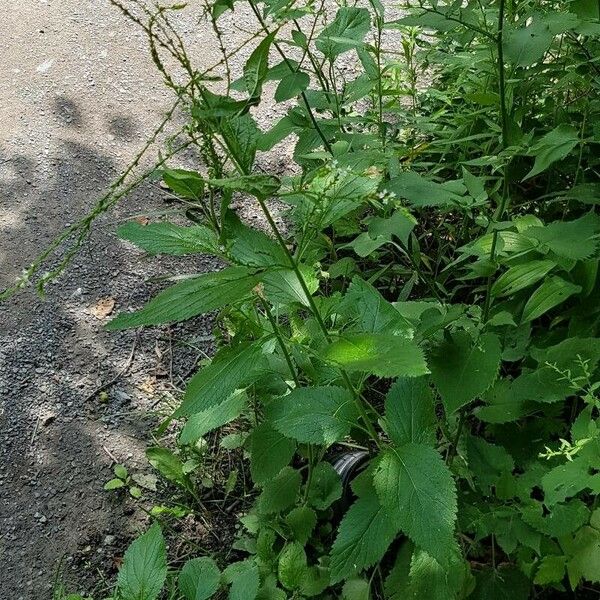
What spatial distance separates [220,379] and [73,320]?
1755mm

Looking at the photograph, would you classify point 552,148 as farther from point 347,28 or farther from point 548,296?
point 347,28

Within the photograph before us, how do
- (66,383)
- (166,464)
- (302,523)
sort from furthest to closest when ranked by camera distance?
(66,383)
(166,464)
(302,523)

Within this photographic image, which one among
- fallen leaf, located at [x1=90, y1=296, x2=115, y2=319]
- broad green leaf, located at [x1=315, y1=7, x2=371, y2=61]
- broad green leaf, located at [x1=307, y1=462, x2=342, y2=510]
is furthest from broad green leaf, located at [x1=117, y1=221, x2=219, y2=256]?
fallen leaf, located at [x1=90, y1=296, x2=115, y2=319]

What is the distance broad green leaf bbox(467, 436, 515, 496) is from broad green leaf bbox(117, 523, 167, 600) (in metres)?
0.78

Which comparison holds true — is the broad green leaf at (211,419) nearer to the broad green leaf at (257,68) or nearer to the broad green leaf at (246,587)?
the broad green leaf at (246,587)

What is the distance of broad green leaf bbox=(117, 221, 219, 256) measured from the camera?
1.40 metres

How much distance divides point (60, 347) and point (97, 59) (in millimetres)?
2201

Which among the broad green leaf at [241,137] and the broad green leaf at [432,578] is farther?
the broad green leaf at [432,578]

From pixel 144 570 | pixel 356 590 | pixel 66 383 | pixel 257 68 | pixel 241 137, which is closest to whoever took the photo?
pixel 257 68

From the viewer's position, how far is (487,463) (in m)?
1.81

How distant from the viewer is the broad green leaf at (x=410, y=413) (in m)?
1.54

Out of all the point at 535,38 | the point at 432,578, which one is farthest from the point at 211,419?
the point at 535,38

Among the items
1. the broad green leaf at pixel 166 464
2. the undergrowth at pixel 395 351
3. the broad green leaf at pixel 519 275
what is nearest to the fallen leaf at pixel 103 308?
the undergrowth at pixel 395 351

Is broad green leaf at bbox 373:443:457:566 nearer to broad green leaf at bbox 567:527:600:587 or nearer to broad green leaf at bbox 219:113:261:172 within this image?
broad green leaf at bbox 567:527:600:587
